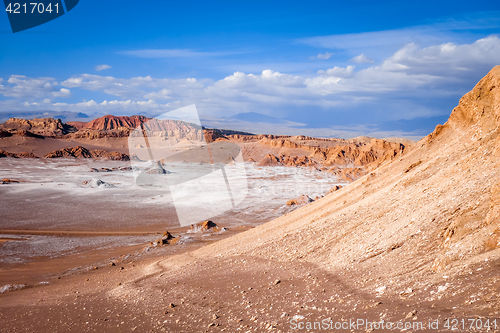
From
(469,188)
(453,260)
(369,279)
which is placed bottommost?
(369,279)

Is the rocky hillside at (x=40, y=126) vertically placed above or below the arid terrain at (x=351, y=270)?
above

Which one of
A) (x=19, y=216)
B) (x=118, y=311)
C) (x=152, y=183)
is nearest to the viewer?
(x=118, y=311)

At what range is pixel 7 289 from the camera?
8.60 metres

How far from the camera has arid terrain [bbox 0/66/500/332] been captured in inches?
157

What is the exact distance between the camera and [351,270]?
559 cm

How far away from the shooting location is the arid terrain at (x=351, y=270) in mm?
3986

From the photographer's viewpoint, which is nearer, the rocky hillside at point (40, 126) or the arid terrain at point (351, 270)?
the arid terrain at point (351, 270)

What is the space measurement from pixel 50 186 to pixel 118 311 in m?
27.2

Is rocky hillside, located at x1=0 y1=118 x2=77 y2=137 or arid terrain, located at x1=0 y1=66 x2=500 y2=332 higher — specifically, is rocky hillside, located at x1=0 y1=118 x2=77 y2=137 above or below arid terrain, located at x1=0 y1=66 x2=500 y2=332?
above

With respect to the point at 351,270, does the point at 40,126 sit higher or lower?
higher

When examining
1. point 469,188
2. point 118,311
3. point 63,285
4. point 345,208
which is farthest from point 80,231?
point 469,188

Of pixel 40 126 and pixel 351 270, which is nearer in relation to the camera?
pixel 351 270

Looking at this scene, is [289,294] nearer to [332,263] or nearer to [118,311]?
[332,263]

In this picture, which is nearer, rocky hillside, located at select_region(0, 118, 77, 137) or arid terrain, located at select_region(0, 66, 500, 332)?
arid terrain, located at select_region(0, 66, 500, 332)
